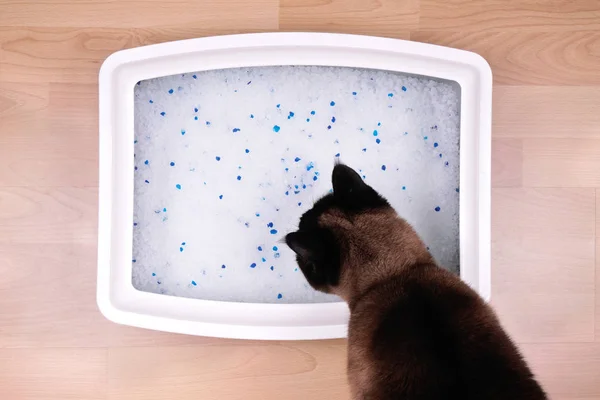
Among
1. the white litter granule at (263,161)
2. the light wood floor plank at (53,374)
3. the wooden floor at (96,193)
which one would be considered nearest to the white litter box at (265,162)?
the white litter granule at (263,161)

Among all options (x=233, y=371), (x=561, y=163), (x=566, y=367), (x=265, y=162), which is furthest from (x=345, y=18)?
(x=566, y=367)

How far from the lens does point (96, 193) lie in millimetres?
1131

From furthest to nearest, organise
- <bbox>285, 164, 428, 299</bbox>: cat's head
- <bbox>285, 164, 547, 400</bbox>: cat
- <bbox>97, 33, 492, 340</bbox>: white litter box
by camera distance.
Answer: <bbox>97, 33, 492, 340</bbox>: white litter box → <bbox>285, 164, 428, 299</bbox>: cat's head → <bbox>285, 164, 547, 400</bbox>: cat

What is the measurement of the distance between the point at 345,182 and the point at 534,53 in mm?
584

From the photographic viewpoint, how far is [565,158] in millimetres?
1149

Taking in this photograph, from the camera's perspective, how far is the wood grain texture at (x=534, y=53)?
1.14 metres

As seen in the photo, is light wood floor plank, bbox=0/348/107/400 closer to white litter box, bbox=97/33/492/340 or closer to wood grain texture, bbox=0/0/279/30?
white litter box, bbox=97/33/492/340

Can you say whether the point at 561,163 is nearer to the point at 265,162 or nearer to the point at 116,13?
the point at 265,162

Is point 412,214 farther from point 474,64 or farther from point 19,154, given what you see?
point 19,154

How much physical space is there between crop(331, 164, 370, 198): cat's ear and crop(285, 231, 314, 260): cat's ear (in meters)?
0.12

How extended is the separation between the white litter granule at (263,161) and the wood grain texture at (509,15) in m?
0.15

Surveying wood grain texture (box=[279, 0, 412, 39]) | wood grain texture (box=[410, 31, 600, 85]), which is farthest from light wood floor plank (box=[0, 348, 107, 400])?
wood grain texture (box=[410, 31, 600, 85])

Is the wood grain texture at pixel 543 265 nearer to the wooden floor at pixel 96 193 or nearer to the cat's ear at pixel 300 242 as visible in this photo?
the wooden floor at pixel 96 193

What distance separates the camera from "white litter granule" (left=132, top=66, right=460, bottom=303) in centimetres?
111
